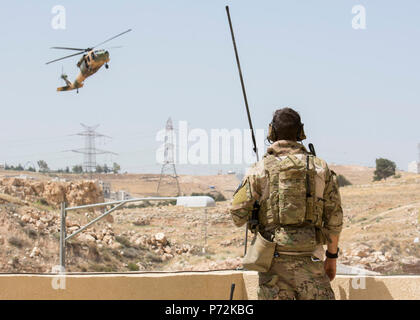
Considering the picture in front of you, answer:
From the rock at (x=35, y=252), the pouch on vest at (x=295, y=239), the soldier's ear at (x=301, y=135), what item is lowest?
the rock at (x=35, y=252)

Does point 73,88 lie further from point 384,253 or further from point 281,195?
point 281,195

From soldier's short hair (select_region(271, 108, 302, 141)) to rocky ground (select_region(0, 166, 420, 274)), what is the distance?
2282cm

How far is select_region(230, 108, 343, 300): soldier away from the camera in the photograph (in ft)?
12.7

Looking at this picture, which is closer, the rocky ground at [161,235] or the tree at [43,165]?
the rocky ground at [161,235]

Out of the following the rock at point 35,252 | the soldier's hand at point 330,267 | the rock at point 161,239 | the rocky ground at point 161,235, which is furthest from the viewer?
the rock at point 161,239

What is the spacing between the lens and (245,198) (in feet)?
12.9

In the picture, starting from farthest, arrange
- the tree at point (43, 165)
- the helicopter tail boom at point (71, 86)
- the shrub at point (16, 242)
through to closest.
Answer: the tree at point (43, 165)
the helicopter tail boom at point (71, 86)
the shrub at point (16, 242)

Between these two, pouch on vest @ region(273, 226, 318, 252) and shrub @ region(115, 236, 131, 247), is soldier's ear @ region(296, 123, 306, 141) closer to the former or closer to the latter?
pouch on vest @ region(273, 226, 318, 252)

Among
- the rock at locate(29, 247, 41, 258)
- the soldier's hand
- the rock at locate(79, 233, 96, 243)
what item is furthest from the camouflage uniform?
the rock at locate(79, 233, 96, 243)

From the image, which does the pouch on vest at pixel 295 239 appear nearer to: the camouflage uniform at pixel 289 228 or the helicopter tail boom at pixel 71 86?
the camouflage uniform at pixel 289 228

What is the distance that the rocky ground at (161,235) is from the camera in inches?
1394

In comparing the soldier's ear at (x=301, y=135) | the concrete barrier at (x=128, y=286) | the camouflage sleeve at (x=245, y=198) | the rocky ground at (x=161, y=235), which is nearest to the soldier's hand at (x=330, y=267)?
the camouflage sleeve at (x=245, y=198)

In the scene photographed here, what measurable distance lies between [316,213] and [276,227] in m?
0.27
